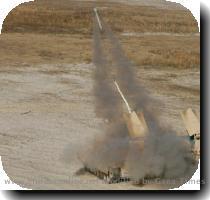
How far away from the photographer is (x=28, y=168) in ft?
17.8

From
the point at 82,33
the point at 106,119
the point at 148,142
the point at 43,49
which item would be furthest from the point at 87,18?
the point at 148,142

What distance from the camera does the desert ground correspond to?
5.38 meters

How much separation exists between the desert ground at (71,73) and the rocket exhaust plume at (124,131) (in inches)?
2.1

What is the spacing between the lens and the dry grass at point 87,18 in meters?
5.36

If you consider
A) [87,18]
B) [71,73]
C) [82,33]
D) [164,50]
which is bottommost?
[71,73]

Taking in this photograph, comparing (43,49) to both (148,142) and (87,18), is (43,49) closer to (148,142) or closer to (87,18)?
(87,18)

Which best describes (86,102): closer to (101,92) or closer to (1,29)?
(101,92)

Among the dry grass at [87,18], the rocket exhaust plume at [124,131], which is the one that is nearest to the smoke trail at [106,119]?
the rocket exhaust plume at [124,131]

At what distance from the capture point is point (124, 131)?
5379 mm

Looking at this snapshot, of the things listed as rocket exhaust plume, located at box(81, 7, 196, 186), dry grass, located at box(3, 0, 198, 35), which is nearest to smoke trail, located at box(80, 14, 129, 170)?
rocket exhaust plume, located at box(81, 7, 196, 186)

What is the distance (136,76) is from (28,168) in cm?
109

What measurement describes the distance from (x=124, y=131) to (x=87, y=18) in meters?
0.90

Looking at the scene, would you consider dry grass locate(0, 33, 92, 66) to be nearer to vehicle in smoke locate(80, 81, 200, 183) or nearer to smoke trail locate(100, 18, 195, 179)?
smoke trail locate(100, 18, 195, 179)

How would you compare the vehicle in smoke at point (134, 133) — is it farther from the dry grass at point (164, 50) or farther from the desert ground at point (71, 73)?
the dry grass at point (164, 50)
